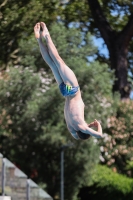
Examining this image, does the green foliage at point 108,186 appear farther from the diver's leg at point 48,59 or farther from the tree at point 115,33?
the diver's leg at point 48,59

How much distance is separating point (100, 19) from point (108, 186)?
764cm

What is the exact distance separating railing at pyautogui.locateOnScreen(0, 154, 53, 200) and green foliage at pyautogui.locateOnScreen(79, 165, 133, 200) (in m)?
6.96

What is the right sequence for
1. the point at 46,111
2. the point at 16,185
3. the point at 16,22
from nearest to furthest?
the point at 16,185 → the point at 16,22 → the point at 46,111

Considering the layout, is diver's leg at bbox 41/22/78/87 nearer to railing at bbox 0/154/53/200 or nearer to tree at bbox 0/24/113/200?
railing at bbox 0/154/53/200

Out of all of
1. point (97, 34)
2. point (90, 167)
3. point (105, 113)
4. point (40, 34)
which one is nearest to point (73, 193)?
point (90, 167)

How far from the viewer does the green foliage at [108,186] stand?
28781mm

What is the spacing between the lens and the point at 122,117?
3117 centimetres

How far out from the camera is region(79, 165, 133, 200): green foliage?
94.4ft

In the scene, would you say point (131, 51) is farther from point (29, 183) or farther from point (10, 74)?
point (29, 183)

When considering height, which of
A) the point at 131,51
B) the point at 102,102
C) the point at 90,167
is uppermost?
the point at 102,102

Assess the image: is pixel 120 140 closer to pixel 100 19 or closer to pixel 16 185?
pixel 100 19

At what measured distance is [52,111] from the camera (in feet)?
87.6

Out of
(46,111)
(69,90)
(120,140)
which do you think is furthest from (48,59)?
(120,140)

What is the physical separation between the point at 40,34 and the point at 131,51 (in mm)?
30745
